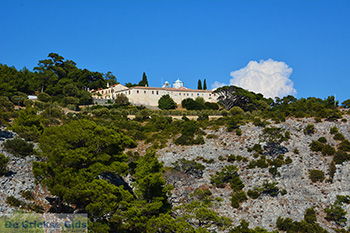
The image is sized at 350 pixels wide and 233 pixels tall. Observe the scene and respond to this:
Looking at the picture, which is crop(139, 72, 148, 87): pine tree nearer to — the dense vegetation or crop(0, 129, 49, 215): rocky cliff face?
the dense vegetation

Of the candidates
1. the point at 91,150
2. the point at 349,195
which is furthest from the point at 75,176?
the point at 349,195

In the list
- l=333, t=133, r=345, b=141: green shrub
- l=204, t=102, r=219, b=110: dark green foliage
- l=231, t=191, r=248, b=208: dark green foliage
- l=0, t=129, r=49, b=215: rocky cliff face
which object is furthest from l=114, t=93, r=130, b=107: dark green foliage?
l=0, t=129, r=49, b=215: rocky cliff face

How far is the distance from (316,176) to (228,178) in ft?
30.6

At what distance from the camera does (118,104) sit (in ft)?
306

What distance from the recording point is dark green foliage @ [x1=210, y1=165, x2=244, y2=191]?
1628 inches

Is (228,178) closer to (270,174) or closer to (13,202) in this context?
(270,174)

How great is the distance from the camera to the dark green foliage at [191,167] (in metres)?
44.0

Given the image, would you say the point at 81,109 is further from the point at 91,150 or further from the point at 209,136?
the point at 91,150

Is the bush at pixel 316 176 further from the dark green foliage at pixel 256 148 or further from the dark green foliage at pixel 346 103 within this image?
the dark green foliage at pixel 346 103

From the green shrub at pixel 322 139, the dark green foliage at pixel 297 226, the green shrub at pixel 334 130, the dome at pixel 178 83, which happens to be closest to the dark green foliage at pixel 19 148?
the dark green foliage at pixel 297 226

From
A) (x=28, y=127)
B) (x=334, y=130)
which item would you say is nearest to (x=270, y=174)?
(x=334, y=130)

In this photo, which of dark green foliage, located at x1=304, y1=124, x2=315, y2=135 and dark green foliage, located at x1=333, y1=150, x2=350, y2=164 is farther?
dark green foliage, located at x1=304, y1=124, x2=315, y2=135

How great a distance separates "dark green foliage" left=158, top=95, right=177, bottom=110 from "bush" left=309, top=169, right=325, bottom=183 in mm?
59406

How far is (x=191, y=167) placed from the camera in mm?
44312
